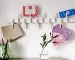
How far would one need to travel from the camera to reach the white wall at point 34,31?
1.43 meters

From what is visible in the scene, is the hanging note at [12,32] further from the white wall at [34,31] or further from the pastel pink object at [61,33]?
the pastel pink object at [61,33]

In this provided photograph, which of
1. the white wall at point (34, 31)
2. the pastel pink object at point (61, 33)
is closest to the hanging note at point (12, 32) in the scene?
the white wall at point (34, 31)

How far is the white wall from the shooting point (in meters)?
1.43

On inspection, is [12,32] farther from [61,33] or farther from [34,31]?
[61,33]

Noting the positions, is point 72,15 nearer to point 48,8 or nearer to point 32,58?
point 48,8

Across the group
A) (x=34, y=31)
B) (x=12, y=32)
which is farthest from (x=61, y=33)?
(x=12, y=32)

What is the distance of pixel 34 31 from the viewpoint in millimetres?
1452

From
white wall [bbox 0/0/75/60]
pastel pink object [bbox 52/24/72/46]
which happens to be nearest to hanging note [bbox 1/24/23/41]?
white wall [bbox 0/0/75/60]

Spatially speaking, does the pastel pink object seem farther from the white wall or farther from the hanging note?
the hanging note

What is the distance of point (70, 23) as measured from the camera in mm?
1429

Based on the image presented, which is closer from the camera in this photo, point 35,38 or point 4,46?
point 4,46

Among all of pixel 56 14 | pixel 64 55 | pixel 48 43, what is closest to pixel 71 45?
pixel 64 55

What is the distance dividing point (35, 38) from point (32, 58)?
19cm

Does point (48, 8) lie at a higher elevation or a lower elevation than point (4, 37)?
higher
